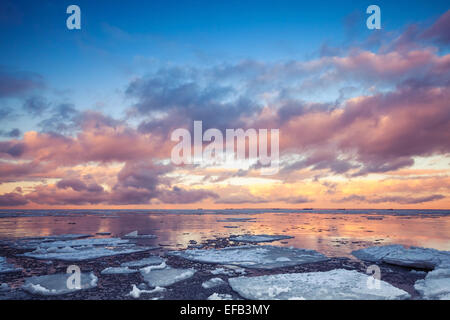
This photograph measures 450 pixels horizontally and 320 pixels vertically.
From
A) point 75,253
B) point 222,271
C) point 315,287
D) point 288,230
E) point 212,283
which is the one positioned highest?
point 315,287

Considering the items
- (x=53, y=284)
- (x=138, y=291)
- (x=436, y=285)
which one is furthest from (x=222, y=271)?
(x=436, y=285)

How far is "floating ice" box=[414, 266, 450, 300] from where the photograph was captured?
6598 millimetres

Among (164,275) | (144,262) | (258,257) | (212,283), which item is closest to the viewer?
(212,283)

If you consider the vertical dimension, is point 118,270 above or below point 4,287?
below

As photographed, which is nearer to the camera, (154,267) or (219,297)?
(219,297)

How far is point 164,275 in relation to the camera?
8688 millimetres

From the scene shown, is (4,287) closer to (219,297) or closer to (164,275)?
(164,275)

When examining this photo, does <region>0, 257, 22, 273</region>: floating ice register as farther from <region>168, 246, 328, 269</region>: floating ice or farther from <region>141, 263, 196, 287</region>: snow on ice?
<region>168, 246, 328, 269</region>: floating ice

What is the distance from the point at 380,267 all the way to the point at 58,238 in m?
17.9

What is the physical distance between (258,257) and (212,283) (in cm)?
403
